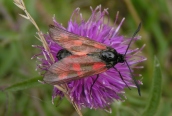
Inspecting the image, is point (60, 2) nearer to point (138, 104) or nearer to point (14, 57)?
point (14, 57)

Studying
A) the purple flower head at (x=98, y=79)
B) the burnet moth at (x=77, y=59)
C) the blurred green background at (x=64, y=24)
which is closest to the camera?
the burnet moth at (x=77, y=59)

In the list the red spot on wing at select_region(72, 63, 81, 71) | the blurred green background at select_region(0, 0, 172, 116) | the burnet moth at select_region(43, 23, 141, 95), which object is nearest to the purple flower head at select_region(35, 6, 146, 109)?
the burnet moth at select_region(43, 23, 141, 95)

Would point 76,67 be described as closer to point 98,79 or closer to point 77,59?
point 77,59

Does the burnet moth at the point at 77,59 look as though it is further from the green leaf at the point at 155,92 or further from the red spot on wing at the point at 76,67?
the green leaf at the point at 155,92

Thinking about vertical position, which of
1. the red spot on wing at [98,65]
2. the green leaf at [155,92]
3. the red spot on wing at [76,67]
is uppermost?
the red spot on wing at [76,67]

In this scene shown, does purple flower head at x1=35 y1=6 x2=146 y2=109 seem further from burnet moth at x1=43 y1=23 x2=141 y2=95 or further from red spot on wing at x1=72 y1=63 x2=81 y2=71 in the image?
red spot on wing at x1=72 y1=63 x2=81 y2=71

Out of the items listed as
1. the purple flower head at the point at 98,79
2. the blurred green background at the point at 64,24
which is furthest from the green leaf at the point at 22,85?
the blurred green background at the point at 64,24
